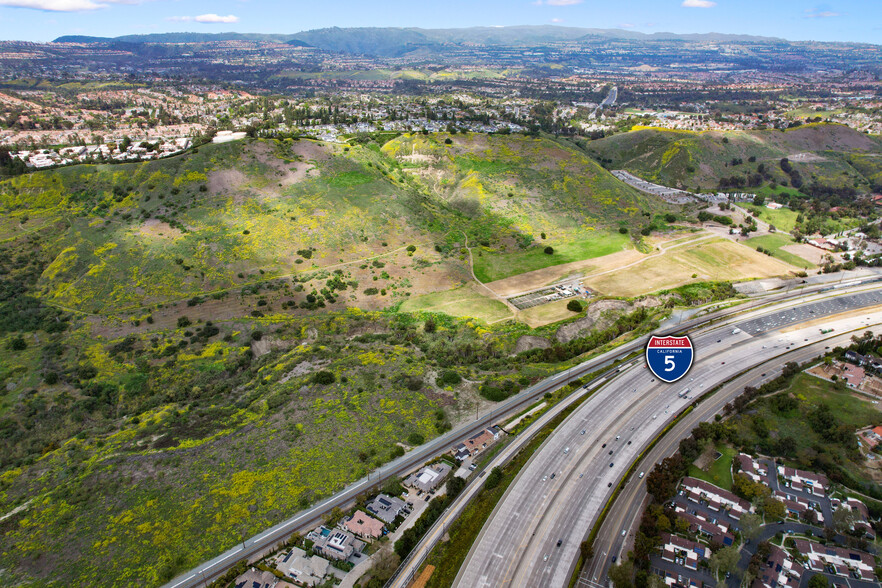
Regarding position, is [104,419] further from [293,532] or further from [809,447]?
[809,447]

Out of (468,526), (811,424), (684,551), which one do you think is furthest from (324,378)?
(811,424)

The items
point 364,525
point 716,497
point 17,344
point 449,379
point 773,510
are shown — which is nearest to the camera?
point 364,525

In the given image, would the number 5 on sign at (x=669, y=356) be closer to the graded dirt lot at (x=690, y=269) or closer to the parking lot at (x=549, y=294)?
the parking lot at (x=549, y=294)

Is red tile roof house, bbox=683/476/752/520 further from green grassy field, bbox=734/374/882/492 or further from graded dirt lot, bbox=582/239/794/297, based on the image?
graded dirt lot, bbox=582/239/794/297

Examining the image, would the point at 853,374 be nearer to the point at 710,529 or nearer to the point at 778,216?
the point at 710,529

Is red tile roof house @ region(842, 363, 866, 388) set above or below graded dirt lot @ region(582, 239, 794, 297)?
below

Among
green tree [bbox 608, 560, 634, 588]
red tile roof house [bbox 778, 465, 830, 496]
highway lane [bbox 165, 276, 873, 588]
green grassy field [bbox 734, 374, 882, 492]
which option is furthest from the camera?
green grassy field [bbox 734, 374, 882, 492]

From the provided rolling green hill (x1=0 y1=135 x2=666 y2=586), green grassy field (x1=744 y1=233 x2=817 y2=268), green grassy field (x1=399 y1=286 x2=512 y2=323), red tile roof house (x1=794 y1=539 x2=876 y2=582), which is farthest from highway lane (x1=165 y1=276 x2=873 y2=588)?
green grassy field (x1=744 y1=233 x2=817 y2=268)
